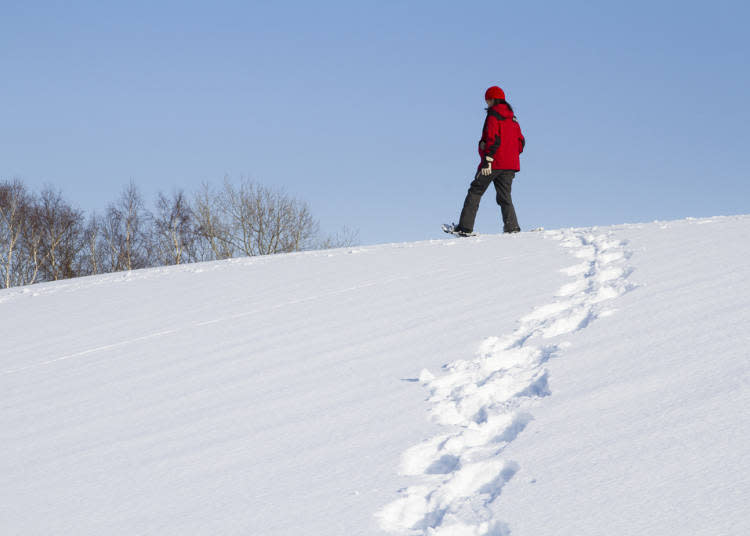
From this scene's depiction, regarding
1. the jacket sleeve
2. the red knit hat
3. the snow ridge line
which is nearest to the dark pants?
the jacket sleeve

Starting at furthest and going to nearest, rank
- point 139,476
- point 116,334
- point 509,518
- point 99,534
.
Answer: point 116,334, point 139,476, point 99,534, point 509,518

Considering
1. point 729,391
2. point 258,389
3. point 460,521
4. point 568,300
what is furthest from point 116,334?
point 729,391

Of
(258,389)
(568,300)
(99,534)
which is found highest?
(568,300)

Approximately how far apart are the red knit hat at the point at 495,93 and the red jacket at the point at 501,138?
6 centimetres

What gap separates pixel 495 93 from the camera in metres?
6.15

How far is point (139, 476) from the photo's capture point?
215 centimetres

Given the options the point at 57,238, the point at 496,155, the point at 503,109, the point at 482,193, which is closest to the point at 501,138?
the point at 496,155

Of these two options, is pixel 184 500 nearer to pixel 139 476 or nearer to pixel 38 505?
pixel 139 476

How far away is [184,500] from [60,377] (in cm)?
183

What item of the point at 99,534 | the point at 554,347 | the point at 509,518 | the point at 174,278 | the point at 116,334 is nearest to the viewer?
the point at 509,518

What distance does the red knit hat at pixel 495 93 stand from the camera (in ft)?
20.2

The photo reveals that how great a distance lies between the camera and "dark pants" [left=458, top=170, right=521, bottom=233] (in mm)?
6289

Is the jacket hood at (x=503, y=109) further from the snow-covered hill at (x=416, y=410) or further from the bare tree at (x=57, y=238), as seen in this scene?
the bare tree at (x=57, y=238)

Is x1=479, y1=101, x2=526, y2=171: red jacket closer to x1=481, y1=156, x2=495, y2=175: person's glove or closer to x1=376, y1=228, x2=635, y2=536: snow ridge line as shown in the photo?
x1=481, y1=156, x2=495, y2=175: person's glove
